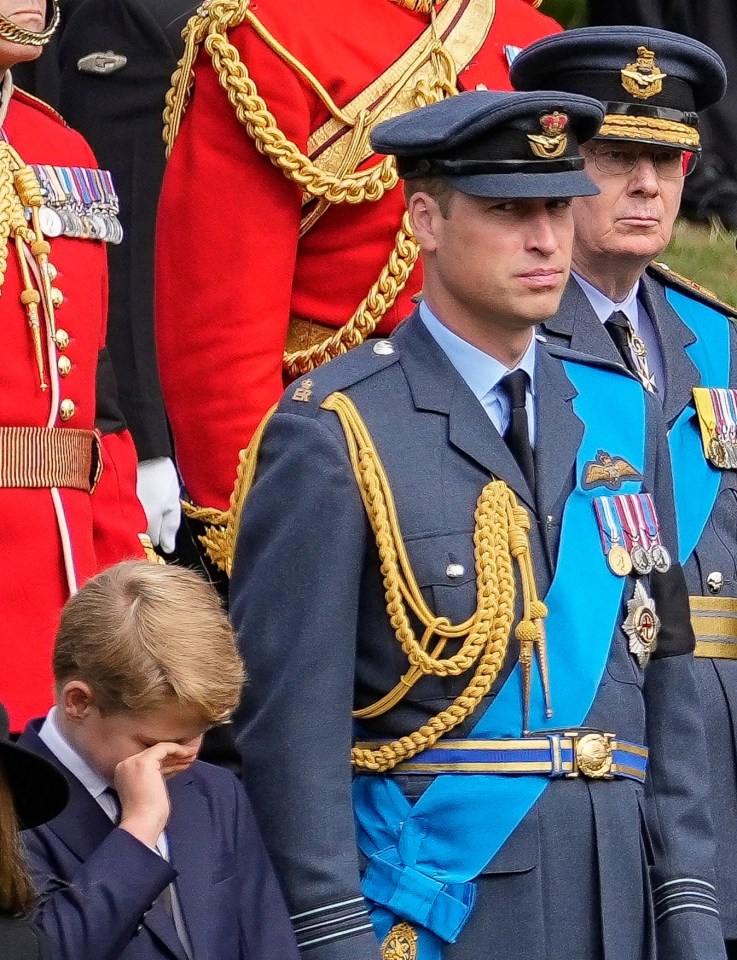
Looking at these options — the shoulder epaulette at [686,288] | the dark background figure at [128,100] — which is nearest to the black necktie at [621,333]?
the shoulder epaulette at [686,288]

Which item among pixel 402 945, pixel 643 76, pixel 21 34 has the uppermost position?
pixel 21 34

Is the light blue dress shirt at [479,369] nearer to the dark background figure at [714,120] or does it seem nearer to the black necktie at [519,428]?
the black necktie at [519,428]

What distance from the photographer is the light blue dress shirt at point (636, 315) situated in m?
4.82

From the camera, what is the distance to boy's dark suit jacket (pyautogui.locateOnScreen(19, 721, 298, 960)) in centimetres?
338

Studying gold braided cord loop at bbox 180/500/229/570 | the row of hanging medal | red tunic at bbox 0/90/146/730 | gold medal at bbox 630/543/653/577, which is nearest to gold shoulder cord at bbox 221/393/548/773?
gold medal at bbox 630/543/653/577

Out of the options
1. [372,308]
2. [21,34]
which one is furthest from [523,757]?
[21,34]

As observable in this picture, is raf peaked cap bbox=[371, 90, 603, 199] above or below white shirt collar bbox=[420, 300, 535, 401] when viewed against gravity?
above

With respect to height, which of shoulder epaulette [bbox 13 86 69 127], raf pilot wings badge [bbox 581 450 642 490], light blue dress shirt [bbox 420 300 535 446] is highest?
shoulder epaulette [bbox 13 86 69 127]

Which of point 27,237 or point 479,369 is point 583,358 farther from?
point 27,237

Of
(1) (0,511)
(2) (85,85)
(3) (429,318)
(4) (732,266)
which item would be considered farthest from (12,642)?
(4) (732,266)

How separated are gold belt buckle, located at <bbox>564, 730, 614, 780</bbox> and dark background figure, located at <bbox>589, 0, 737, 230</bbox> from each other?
4338mm

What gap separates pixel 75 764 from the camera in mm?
3588

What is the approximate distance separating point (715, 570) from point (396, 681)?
110 cm

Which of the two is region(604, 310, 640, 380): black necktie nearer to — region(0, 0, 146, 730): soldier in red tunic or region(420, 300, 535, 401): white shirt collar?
region(420, 300, 535, 401): white shirt collar
